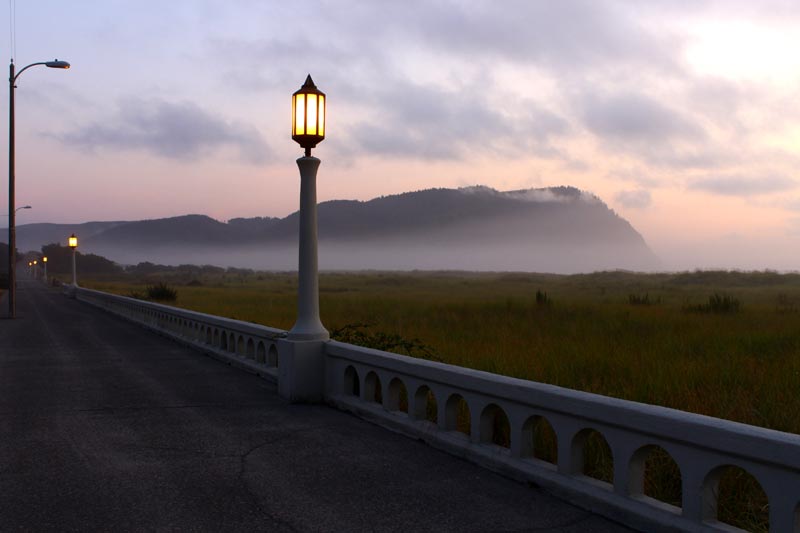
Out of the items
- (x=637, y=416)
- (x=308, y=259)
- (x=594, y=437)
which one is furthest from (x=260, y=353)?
(x=637, y=416)

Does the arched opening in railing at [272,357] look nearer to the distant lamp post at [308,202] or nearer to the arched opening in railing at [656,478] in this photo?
the distant lamp post at [308,202]

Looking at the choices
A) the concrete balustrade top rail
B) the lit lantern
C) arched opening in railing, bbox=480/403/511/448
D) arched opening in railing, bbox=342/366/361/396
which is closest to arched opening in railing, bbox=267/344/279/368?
arched opening in railing, bbox=342/366/361/396

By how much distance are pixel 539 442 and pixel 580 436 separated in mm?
1366

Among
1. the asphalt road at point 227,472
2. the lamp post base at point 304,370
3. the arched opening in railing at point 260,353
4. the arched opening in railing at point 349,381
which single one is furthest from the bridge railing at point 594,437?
the arched opening in railing at point 260,353

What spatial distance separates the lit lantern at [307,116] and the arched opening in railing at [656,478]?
218 inches

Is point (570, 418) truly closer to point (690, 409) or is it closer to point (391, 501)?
point (391, 501)

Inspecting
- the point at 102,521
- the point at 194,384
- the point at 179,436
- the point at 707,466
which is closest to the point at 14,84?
the point at 194,384

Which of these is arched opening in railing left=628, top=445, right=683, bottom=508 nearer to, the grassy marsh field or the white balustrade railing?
the white balustrade railing

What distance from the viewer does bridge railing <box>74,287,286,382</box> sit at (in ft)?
37.4

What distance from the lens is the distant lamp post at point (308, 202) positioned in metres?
9.05

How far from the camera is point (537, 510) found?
4934 millimetres

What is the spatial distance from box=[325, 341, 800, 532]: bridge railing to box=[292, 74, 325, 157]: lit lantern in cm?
291

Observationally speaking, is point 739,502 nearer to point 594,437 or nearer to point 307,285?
point 594,437

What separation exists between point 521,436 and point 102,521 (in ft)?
10.1
